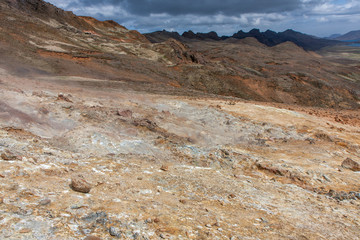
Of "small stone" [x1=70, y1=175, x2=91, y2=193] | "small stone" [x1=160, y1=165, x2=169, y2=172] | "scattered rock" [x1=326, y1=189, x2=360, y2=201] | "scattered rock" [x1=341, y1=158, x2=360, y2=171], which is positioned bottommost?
"scattered rock" [x1=341, y1=158, x2=360, y2=171]

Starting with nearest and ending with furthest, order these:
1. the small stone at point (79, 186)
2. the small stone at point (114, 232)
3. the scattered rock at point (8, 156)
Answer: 1. the small stone at point (114, 232)
2. the small stone at point (79, 186)
3. the scattered rock at point (8, 156)

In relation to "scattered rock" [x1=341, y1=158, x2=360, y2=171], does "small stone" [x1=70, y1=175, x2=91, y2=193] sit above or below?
above

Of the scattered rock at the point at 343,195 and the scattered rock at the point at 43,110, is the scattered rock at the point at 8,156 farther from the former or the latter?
the scattered rock at the point at 343,195

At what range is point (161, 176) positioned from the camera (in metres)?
6.69

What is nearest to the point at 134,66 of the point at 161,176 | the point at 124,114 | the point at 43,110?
the point at 124,114

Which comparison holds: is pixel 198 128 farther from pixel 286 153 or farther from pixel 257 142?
pixel 286 153

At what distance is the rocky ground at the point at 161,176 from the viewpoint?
432 centimetres

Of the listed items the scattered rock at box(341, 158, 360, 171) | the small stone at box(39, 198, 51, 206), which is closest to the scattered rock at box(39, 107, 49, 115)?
the small stone at box(39, 198, 51, 206)

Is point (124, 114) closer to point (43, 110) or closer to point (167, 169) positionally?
point (43, 110)

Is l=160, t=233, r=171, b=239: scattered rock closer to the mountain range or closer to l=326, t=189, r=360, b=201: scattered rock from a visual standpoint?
l=326, t=189, r=360, b=201: scattered rock

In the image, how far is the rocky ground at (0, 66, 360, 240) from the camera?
4316mm

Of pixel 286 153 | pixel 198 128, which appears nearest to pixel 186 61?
pixel 198 128

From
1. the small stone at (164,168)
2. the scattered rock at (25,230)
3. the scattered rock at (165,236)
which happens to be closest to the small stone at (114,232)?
the scattered rock at (165,236)

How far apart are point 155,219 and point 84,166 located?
2.72 meters
